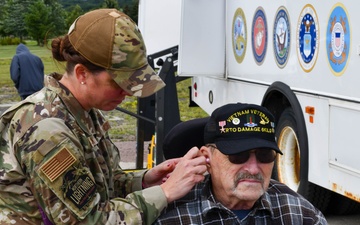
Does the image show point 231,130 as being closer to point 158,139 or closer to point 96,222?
point 96,222

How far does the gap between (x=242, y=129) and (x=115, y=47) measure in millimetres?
536

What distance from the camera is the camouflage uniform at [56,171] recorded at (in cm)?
216

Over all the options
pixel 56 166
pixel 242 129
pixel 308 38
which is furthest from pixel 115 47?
pixel 308 38

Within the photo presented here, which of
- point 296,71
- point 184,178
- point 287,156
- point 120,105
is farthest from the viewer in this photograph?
point 120,105

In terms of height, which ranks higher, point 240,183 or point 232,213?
point 240,183

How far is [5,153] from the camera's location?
2283 mm

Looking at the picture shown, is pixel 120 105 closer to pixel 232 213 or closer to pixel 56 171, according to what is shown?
pixel 232 213

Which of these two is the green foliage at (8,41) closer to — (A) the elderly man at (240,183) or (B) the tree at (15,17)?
(B) the tree at (15,17)

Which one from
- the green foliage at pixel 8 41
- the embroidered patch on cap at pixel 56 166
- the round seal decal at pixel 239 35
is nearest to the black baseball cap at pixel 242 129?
the embroidered patch on cap at pixel 56 166

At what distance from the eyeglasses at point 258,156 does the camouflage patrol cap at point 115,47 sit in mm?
388

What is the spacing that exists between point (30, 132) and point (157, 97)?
497 cm

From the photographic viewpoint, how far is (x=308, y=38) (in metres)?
5.75

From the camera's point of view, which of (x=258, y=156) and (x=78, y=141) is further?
(x=258, y=156)

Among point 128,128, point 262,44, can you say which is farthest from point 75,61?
point 128,128
